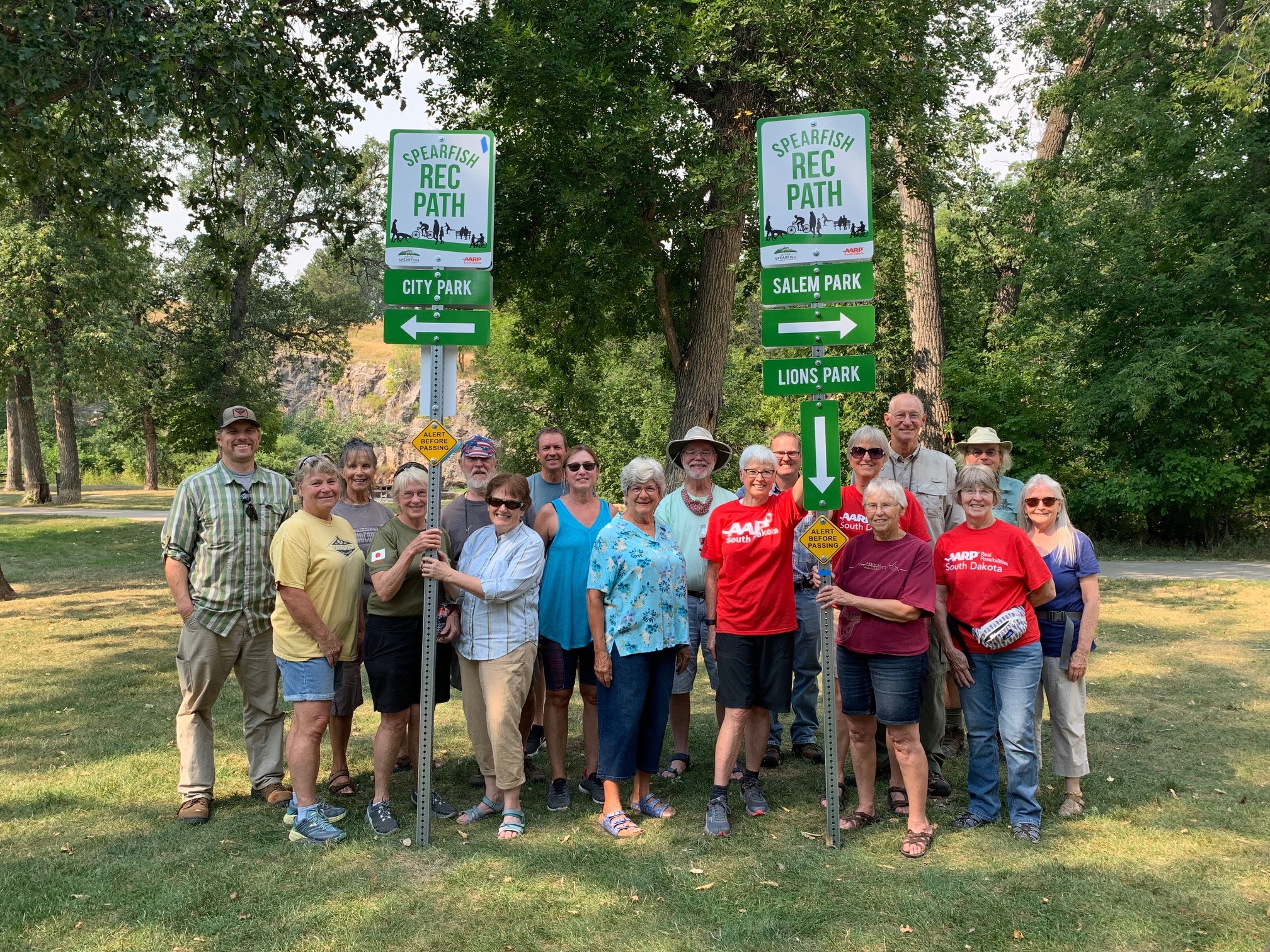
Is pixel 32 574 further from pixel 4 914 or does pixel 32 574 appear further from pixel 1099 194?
pixel 1099 194

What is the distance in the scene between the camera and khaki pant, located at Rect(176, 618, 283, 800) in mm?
5121

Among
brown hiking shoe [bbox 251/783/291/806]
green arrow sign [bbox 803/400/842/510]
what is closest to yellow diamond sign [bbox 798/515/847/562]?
green arrow sign [bbox 803/400/842/510]

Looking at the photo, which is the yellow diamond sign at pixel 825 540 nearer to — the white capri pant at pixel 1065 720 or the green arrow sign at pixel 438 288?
the white capri pant at pixel 1065 720

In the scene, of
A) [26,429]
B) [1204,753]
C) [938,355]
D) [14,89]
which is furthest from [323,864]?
[26,429]

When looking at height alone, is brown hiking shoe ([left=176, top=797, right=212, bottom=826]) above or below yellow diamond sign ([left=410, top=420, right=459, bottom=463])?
below

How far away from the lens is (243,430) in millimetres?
5246

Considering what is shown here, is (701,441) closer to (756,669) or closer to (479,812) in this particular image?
(756,669)

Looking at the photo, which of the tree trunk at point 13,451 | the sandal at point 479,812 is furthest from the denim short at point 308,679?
the tree trunk at point 13,451

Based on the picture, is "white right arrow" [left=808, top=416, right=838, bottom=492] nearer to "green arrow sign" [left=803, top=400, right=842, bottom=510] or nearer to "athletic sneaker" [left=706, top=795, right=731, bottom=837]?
"green arrow sign" [left=803, top=400, right=842, bottom=510]

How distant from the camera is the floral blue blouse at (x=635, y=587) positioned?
4.93m

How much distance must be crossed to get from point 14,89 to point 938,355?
46.8 ft

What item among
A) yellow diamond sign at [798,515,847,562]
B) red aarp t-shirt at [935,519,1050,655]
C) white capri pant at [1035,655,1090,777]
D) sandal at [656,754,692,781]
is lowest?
sandal at [656,754,692,781]

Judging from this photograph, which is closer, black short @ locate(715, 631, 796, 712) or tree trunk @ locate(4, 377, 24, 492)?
black short @ locate(715, 631, 796, 712)

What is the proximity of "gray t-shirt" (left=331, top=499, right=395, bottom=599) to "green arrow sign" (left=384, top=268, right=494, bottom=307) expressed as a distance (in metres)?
1.24
